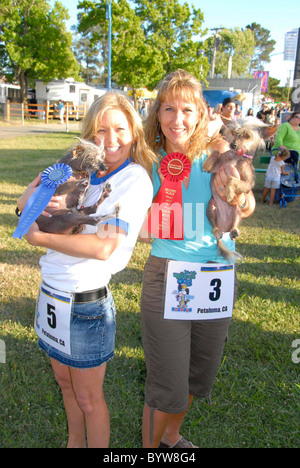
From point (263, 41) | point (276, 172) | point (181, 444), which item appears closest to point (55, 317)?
point (181, 444)

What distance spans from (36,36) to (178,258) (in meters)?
31.9

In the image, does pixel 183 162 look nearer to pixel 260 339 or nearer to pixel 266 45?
pixel 260 339

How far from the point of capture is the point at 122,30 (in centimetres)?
2331

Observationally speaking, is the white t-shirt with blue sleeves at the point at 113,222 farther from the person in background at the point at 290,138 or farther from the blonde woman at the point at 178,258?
the person in background at the point at 290,138

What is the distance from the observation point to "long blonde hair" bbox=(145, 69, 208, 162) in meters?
1.77

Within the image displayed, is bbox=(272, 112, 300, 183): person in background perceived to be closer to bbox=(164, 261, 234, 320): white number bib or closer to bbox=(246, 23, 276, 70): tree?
bbox=(164, 261, 234, 320): white number bib

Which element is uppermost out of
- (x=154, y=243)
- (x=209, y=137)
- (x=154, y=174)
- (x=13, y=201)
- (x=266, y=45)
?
(x=266, y=45)

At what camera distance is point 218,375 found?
2834mm

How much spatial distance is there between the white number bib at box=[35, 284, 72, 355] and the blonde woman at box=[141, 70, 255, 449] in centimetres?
42

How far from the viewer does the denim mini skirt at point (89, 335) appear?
1624 mm

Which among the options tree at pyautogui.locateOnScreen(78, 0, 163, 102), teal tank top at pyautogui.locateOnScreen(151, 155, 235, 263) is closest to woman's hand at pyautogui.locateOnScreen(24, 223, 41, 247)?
teal tank top at pyautogui.locateOnScreen(151, 155, 235, 263)

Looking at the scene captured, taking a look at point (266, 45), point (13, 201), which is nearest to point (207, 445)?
point (13, 201)

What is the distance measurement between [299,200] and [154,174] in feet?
23.9

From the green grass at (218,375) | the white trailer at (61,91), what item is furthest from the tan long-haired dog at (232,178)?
the white trailer at (61,91)
